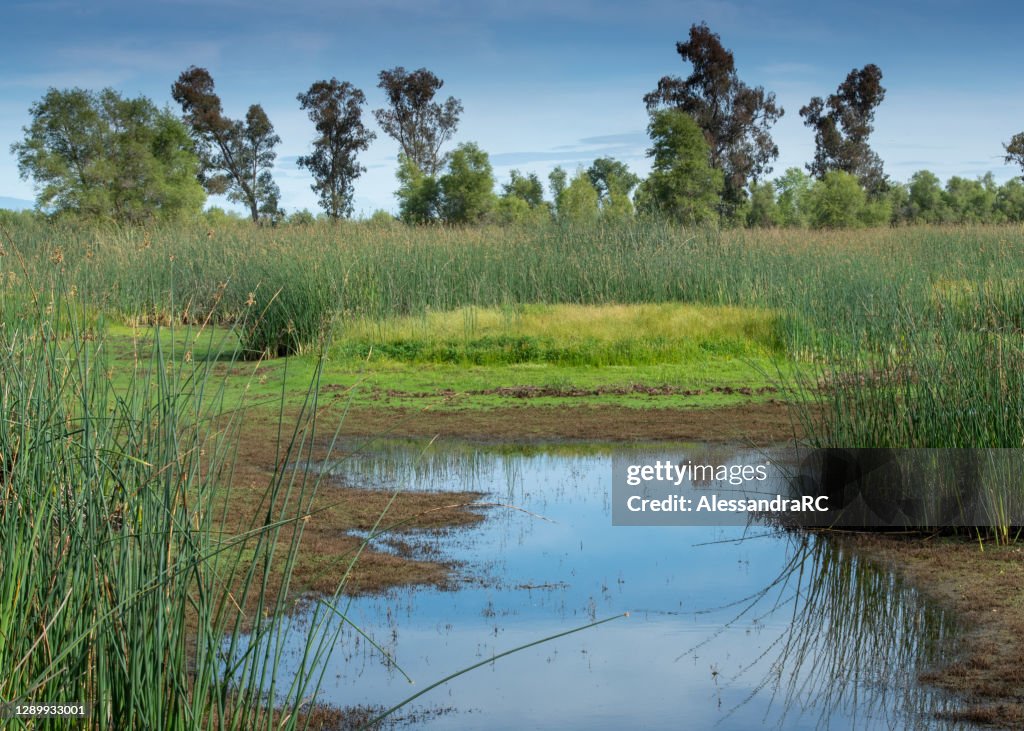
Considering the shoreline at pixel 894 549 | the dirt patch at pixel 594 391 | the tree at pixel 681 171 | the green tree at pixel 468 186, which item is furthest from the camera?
the green tree at pixel 468 186

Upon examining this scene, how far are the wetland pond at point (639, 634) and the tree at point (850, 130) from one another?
42.5m

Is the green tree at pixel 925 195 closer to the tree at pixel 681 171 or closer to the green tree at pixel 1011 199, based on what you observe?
the green tree at pixel 1011 199

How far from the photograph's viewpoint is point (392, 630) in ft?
15.6

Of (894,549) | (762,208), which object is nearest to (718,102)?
(762,208)

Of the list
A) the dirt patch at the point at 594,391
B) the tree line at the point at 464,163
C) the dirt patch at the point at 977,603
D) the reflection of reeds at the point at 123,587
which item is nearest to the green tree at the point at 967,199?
the tree line at the point at 464,163

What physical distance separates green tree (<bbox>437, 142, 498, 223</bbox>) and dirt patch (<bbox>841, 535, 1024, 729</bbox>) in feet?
97.6

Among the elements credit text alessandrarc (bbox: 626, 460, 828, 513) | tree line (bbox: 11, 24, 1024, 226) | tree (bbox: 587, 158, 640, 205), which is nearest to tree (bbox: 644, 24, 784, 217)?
tree line (bbox: 11, 24, 1024, 226)

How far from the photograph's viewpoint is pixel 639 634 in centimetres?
485

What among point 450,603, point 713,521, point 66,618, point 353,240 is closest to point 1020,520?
point 713,521

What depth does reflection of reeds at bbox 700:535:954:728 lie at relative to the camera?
4.03 meters

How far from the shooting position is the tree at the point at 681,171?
31.7 meters

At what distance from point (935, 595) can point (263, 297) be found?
419 inches

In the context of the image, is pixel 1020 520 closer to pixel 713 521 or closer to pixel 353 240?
pixel 713 521

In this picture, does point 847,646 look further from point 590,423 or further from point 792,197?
point 792,197
